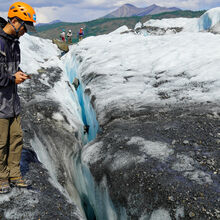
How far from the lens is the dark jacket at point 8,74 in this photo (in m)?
3.08

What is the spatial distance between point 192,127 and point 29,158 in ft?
13.7

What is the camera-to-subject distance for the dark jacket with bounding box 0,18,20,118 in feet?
10.1

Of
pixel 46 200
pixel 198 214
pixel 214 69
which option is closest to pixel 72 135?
pixel 46 200

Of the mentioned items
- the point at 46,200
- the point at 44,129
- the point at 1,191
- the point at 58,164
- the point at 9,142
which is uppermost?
the point at 9,142

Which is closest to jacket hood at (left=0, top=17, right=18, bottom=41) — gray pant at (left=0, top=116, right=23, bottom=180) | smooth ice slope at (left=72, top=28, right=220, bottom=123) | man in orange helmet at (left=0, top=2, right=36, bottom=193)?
man in orange helmet at (left=0, top=2, right=36, bottom=193)

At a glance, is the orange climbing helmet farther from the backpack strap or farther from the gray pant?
the gray pant

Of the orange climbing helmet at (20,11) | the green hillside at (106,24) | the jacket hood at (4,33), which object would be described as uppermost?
the orange climbing helmet at (20,11)

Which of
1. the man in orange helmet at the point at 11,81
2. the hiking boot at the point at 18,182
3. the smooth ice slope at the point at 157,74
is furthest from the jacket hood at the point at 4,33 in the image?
the smooth ice slope at the point at 157,74

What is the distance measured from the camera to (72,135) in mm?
8352

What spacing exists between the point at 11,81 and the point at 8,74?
11 cm

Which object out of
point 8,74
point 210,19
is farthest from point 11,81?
point 210,19

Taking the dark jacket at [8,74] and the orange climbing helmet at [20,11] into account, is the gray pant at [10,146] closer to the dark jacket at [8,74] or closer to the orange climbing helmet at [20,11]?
the dark jacket at [8,74]

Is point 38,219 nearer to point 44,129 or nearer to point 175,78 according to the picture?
point 44,129

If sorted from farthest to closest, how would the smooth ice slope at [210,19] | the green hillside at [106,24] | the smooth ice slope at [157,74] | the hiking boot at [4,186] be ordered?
the green hillside at [106,24] < the smooth ice slope at [210,19] < the smooth ice slope at [157,74] < the hiking boot at [4,186]
